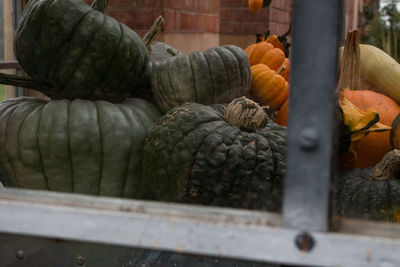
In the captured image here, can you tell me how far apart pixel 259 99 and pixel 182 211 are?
978 millimetres

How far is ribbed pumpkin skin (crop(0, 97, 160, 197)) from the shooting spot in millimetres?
1283

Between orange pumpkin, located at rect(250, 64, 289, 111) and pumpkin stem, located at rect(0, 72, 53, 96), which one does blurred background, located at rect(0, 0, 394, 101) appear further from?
orange pumpkin, located at rect(250, 64, 289, 111)

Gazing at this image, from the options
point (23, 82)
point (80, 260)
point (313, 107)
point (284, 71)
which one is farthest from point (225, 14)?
point (313, 107)

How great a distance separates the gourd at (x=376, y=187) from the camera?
115cm

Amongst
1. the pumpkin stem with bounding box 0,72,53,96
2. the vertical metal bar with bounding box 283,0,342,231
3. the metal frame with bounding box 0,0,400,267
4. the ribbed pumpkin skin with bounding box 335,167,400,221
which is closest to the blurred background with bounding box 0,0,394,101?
the pumpkin stem with bounding box 0,72,53,96

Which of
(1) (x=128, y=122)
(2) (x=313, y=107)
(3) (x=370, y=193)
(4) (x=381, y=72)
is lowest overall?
(3) (x=370, y=193)

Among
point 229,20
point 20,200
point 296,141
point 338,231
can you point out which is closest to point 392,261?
point 338,231

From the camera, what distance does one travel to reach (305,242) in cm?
58

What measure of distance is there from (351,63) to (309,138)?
1.05m

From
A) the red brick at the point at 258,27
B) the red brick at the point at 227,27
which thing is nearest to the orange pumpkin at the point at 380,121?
the red brick at the point at 258,27

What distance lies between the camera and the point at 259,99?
157 cm

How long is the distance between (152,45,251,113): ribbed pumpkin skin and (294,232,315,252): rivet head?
0.84 meters

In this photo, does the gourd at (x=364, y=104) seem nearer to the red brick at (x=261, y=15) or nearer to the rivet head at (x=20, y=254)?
the rivet head at (x=20, y=254)

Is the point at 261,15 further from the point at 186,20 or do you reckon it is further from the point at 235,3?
the point at 186,20
